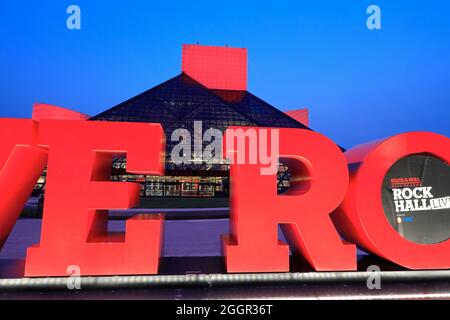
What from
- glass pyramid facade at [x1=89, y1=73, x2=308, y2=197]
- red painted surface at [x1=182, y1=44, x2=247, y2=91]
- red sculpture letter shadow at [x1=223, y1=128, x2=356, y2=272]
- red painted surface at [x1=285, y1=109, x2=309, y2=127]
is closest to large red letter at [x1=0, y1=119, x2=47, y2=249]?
red sculpture letter shadow at [x1=223, y1=128, x2=356, y2=272]

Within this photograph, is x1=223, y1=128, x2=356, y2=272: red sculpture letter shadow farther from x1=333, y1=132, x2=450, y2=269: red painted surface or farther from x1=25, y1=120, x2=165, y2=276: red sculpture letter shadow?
x1=25, y1=120, x2=165, y2=276: red sculpture letter shadow

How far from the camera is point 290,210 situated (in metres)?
3.98

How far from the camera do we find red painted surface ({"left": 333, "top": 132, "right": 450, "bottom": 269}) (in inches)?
158

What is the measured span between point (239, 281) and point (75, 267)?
2154 mm

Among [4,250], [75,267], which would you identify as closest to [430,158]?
[75,267]

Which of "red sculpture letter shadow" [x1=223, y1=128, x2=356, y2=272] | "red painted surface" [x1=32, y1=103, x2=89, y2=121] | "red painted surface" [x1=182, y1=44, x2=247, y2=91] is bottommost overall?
"red sculpture letter shadow" [x1=223, y1=128, x2=356, y2=272]

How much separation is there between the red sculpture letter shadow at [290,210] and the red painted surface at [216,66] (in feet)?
127

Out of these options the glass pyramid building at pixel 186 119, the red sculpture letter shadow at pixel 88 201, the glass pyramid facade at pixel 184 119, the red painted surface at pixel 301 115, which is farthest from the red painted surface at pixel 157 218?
the red painted surface at pixel 301 115

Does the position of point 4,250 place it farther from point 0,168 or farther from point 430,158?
point 430,158

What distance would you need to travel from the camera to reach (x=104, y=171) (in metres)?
4.87

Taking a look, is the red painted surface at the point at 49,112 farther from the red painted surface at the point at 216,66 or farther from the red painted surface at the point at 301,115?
the red painted surface at the point at 301,115

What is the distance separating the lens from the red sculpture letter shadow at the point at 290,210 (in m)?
3.89

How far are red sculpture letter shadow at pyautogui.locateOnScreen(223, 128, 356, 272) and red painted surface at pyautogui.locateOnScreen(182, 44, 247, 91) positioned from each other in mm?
38576

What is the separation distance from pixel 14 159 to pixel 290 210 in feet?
12.6
